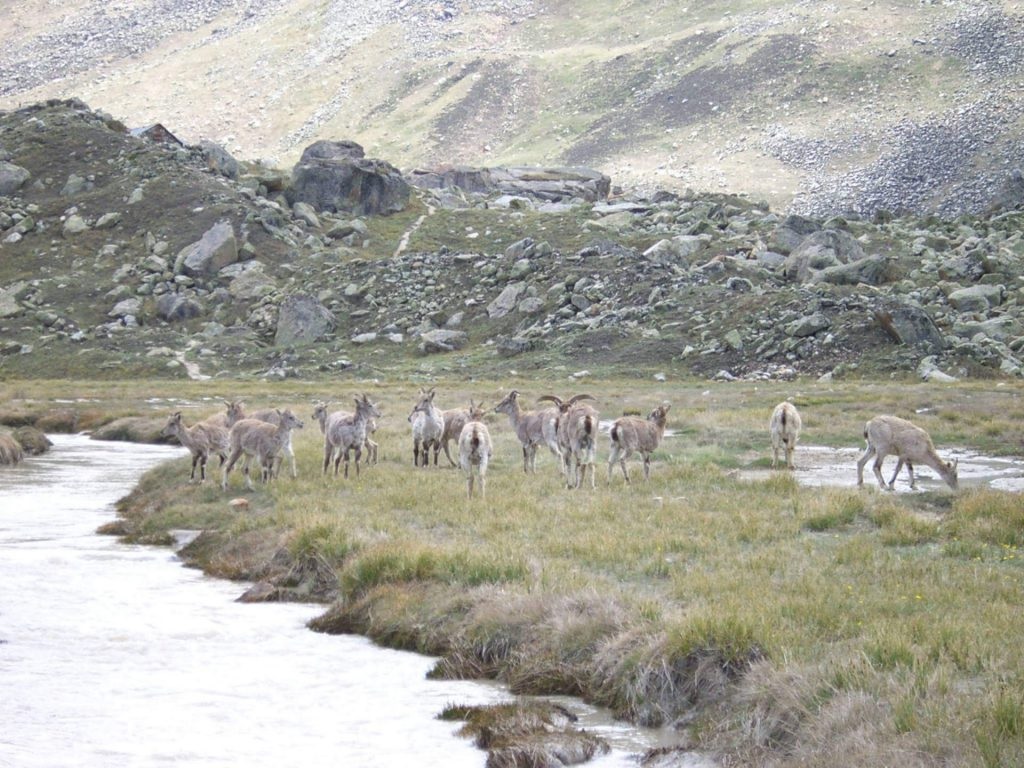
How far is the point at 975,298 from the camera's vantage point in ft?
198

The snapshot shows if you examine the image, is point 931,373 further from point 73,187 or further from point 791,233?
point 73,187

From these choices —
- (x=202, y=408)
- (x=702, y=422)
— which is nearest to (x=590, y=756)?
(x=702, y=422)

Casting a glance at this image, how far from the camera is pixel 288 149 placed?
199 metres

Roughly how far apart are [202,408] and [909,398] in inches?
1032

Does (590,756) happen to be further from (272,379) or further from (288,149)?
(288,149)

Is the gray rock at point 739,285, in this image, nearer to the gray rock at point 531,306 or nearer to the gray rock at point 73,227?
the gray rock at point 531,306

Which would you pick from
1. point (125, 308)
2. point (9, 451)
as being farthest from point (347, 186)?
point (9, 451)

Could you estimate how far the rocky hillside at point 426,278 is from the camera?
58062 millimetres

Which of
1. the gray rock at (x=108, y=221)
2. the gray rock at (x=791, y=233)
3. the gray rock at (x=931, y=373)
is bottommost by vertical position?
the gray rock at (x=931, y=373)

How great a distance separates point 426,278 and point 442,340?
1132cm

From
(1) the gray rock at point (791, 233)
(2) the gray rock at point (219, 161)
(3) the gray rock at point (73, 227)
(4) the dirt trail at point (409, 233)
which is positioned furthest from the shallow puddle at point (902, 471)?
(2) the gray rock at point (219, 161)

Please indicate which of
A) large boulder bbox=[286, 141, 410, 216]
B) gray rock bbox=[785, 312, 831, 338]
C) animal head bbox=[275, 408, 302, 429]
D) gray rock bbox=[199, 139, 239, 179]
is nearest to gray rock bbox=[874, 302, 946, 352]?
gray rock bbox=[785, 312, 831, 338]

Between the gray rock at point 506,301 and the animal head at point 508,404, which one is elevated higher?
the gray rock at point 506,301

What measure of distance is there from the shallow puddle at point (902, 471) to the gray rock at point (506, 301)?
4299 cm
